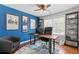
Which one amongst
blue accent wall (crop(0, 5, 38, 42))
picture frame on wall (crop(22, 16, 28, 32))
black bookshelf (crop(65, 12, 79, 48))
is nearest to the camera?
blue accent wall (crop(0, 5, 38, 42))

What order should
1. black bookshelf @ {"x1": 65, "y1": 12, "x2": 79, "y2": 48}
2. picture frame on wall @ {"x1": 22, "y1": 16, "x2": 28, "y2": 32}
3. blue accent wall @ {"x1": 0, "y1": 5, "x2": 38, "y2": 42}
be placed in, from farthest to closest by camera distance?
1. black bookshelf @ {"x1": 65, "y1": 12, "x2": 79, "y2": 48}
2. picture frame on wall @ {"x1": 22, "y1": 16, "x2": 28, "y2": 32}
3. blue accent wall @ {"x1": 0, "y1": 5, "x2": 38, "y2": 42}

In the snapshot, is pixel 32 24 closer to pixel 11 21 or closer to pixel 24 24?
pixel 24 24

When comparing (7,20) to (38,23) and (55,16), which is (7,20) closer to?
(38,23)

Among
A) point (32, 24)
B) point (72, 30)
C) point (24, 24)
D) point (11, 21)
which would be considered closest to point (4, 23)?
point (11, 21)

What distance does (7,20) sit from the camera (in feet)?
6.36

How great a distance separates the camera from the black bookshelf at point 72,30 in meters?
3.11

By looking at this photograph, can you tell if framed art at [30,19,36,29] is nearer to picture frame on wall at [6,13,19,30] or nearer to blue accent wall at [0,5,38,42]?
blue accent wall at [0,5,38,42]

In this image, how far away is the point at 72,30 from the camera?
3.33 meters

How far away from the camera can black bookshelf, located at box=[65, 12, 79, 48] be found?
3.11 metres

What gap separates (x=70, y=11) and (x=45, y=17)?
1.24 m

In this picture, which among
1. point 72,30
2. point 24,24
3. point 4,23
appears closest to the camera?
point 4,23

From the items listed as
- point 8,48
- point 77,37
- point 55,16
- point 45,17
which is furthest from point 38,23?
point 77,37

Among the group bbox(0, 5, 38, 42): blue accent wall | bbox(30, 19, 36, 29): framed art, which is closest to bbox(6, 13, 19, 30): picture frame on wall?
bbox(0, 5, 38, 42): blue accent wall

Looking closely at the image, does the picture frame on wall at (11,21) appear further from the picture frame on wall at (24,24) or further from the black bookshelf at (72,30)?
the black bookshelf at (72,30)
